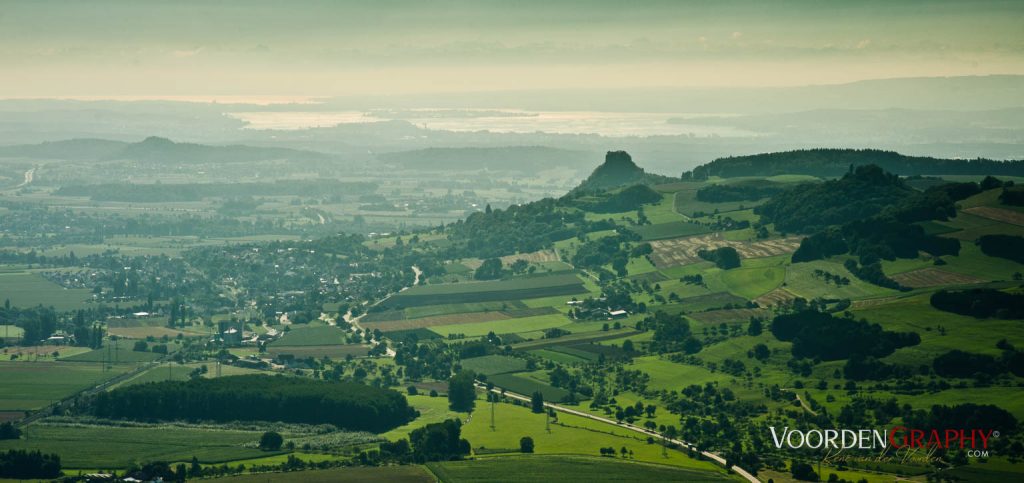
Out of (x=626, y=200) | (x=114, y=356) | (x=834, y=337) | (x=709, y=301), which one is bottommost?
(x=114, y=356)

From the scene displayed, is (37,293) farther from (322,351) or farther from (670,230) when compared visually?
(670,230)

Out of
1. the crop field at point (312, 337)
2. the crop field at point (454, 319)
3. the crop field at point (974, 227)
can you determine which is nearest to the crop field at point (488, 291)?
the crop field at point (454, 319)

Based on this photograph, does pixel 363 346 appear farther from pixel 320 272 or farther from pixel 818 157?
pixel 818 157

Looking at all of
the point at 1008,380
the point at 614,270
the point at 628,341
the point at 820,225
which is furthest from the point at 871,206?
the point at 1008,380

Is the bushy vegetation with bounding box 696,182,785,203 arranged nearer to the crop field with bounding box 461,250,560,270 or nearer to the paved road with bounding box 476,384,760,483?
the crop field with bounding box 461,250,560,270

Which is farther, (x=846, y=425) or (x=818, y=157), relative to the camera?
(x=818, y=157)

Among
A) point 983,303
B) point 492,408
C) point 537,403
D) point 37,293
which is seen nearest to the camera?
point 537,403

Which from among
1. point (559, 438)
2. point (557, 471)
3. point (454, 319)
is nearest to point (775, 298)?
point (454, 319)
